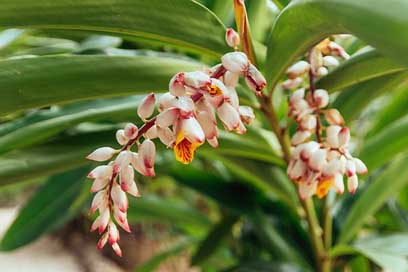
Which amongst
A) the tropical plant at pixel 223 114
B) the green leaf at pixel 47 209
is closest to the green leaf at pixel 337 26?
the tropical plant at pixel 223 114

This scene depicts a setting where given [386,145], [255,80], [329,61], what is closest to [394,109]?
[386,145]

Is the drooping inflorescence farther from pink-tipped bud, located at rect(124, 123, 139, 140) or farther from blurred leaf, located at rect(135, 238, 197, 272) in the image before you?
blurred leaf, located at rect(135, 238, 197, 272)

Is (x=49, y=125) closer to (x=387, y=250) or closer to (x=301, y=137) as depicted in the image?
(x=301, y=137)

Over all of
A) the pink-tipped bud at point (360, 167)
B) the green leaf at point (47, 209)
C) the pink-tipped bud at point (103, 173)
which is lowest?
the green leaf at point (47, 209)

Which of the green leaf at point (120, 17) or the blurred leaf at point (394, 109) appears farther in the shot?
the blurred leaf at point (394, 109)

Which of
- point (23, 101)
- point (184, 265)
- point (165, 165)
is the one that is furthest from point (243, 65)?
point (184, 265)

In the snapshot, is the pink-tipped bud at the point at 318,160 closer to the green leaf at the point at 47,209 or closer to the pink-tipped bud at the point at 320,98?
the pink-tipped bud at the point at 320,98
